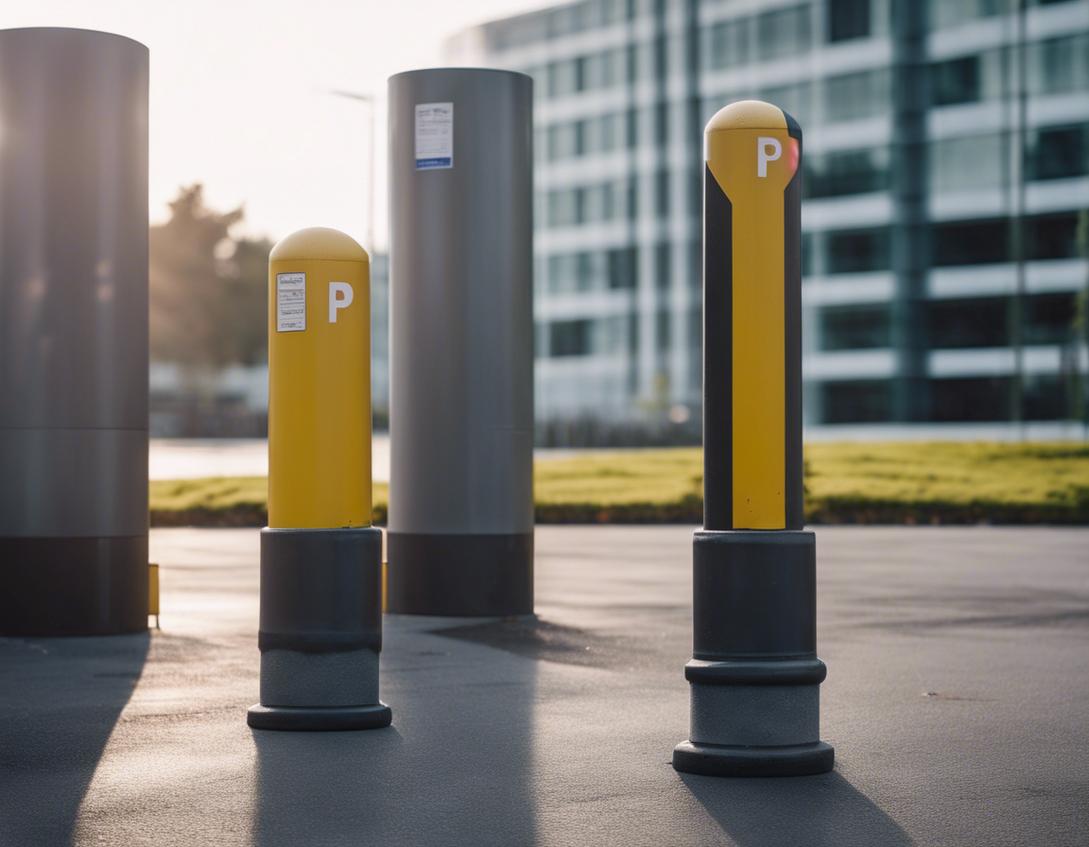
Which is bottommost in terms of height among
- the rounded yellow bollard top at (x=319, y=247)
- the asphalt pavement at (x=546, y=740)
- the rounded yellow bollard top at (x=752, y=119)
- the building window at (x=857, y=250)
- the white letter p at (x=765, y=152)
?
the asphalt pavement at (x=546, y=740)

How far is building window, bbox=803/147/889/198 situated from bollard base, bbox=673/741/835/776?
66755mm

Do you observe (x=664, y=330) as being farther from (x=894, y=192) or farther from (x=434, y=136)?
(x=434, y=136)

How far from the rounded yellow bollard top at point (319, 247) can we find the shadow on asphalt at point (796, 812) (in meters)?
2.60

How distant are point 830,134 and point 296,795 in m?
69.3

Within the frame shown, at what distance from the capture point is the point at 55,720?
24.6ft

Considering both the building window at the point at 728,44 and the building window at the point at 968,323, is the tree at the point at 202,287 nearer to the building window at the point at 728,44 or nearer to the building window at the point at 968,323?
the building window at the point at 728,44

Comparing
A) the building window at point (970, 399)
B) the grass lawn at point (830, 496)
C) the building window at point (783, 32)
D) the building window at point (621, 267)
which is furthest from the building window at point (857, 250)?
the grass lawn at point (830, 496)

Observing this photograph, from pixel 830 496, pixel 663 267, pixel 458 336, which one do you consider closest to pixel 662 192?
pixel 663 267

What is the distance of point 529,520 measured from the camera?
12438mm

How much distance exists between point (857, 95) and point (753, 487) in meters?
68.3

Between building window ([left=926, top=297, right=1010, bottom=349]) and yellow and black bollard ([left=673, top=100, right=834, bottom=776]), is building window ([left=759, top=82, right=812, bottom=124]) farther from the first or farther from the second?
yellow and black bollard ([left=673, top=100, right=834, bottom=776])

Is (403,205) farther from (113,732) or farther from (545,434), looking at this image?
(545,434)

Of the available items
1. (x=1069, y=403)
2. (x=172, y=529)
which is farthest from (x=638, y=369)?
(x=172, y=529)

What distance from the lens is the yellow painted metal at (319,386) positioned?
7402 mm
